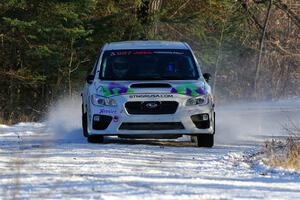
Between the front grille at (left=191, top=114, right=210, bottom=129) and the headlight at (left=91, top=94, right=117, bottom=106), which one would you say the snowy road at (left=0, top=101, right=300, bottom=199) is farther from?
the headlight at (left=91, top=94, right=117, bottom=106)

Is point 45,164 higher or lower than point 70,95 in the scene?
higher

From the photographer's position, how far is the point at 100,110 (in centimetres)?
1226

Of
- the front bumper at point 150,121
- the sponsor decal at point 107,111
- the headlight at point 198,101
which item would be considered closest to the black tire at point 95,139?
the front bumper at point 150,121

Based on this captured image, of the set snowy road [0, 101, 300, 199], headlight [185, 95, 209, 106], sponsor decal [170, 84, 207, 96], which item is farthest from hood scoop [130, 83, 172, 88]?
snowy road [0, 101, 300, 199]

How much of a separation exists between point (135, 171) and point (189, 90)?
3951mm

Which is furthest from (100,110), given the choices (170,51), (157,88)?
(170,51)

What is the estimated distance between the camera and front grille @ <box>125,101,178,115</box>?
1216cm

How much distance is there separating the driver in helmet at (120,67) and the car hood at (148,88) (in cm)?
54

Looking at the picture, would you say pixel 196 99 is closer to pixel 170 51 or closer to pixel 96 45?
pixel 170 51

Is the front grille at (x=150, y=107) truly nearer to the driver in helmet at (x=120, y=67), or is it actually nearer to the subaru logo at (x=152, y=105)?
the subaru logo at (x=152, y=105)

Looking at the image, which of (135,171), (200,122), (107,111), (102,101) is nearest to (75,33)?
(102,101)

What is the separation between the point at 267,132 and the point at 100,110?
5513 millimetres

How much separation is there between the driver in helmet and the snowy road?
45.1 inches

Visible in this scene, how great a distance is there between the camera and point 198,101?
1229cm
